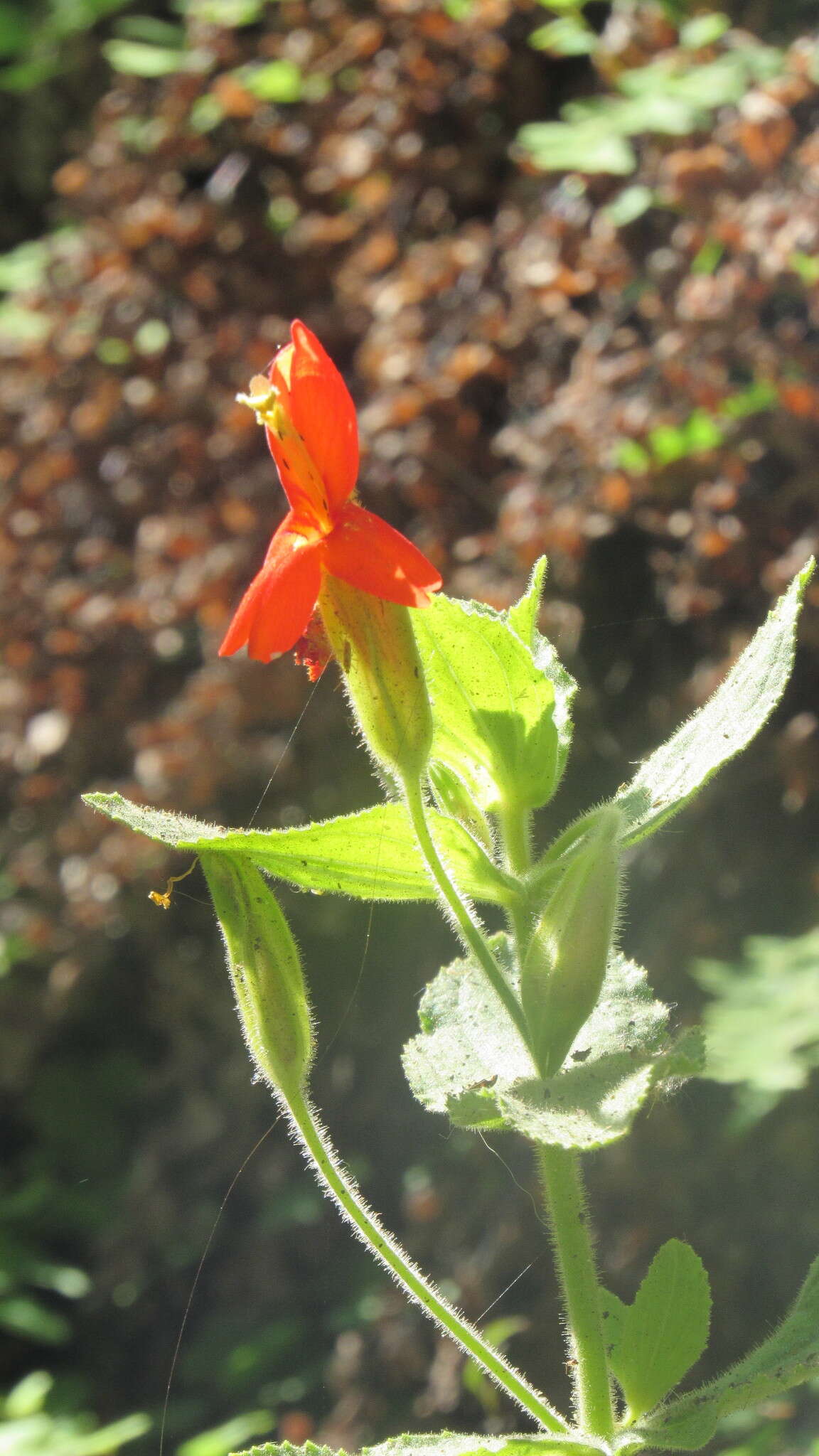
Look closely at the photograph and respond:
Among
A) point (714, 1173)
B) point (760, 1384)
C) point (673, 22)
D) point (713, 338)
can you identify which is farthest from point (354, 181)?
point (760, 1384)

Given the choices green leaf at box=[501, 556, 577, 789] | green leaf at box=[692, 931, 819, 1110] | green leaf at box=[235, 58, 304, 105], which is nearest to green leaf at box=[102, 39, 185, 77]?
green leaf at box=[235, 58, 304, 105]

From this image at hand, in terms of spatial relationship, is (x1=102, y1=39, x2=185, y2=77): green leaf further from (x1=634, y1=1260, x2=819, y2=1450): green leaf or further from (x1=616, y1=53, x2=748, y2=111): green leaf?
(x1=634, y1=1260, x2=819, y2=1450): green leaf

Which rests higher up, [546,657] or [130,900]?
[546,657]

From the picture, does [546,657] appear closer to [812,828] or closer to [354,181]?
[812,828]

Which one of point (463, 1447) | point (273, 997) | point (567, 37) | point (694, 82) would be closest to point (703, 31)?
point (694, 82)

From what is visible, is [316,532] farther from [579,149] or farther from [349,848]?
[579,149]
